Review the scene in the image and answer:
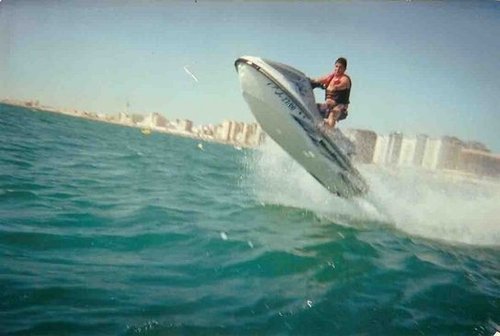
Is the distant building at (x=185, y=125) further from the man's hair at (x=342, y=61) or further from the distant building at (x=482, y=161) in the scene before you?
the distant building at (x=482, y=161)

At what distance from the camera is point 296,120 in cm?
359

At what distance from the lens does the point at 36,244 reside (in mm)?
2686

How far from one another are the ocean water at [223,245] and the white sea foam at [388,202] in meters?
0.02

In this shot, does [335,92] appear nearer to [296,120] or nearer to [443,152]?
[296,120]

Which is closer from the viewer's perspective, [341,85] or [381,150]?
[341,85]

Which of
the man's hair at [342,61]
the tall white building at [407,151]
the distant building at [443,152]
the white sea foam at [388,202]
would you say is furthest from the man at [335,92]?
the distant building at [443,152]

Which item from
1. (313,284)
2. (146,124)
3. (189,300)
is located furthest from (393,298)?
(146,124)

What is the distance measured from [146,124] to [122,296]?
154cm

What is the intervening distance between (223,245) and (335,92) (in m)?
1.59

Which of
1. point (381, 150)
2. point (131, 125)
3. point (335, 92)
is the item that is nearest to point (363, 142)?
point (381, 150)

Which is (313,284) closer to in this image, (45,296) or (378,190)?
(45,296)

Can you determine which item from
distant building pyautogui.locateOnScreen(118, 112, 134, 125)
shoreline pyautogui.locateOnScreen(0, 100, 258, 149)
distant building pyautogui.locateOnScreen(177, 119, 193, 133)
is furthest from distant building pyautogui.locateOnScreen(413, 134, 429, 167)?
distant building pyautogui.locateOnScreen(118, 112, 134, 125)

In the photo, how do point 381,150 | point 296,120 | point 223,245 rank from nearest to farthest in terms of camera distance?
point 223,245 < point 381,150 < point 296,120

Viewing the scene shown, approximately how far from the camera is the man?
3135 mm
